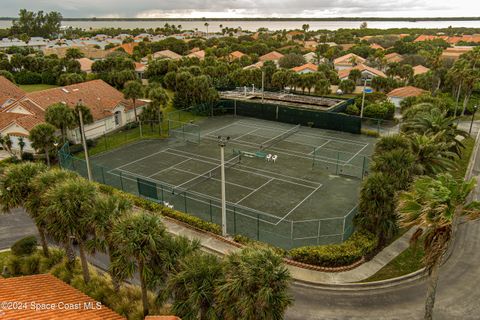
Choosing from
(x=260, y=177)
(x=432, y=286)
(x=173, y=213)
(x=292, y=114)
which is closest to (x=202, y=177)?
(x=260, y=177)

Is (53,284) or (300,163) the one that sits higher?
(53,284)

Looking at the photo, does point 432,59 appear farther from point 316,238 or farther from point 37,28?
point 37,28

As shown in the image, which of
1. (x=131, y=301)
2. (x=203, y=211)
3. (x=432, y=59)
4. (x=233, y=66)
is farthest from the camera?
(x=233, y=66)

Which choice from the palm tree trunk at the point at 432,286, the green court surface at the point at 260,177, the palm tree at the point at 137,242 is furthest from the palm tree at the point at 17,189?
the palm tree trunk at the point at 432,286

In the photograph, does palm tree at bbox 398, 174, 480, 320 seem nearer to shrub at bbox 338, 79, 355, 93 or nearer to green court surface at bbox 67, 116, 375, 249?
green court surface at bbox 67, 116, 375, 249

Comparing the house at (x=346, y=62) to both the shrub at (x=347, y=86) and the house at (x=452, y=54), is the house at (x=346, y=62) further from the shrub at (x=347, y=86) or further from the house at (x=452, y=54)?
the shrub at (x=347, y=86)

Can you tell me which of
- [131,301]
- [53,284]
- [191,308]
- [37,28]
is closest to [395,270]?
[191,308]

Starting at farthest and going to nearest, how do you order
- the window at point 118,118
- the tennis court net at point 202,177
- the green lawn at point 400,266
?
the window at point 118,118
the tennis court net at point 202,177
the green lawn at point 400,266

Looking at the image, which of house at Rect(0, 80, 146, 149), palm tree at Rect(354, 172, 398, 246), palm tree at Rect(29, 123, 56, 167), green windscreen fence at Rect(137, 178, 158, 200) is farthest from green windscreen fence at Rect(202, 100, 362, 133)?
green windscreen fence at Rect(137, 178, 158, 200)
